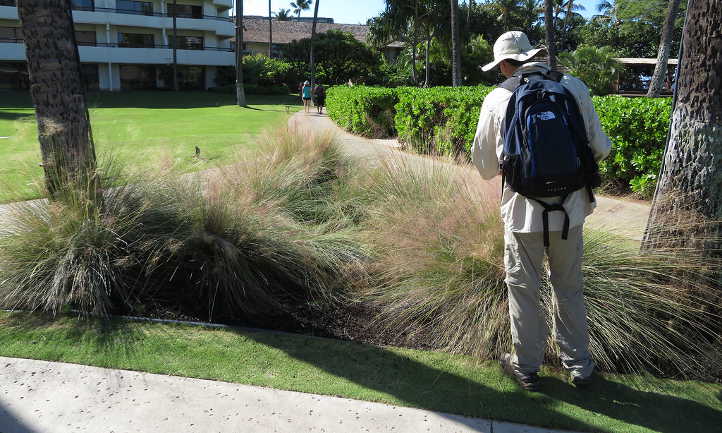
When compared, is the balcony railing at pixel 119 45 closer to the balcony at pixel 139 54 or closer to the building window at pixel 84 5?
the balcony at pixel 139 54

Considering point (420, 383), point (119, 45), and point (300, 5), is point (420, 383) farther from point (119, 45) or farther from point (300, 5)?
point (300, 5)

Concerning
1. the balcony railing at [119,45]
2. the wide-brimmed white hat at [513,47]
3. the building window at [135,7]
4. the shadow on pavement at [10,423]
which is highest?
the building window at [135,7]

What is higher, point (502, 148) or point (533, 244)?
point (502, 148)

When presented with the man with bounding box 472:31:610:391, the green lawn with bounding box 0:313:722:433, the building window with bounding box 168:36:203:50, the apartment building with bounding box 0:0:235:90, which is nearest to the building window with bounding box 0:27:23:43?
the apartment building with bounding box 0:0:235:90

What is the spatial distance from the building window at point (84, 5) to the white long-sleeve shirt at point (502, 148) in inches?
1966

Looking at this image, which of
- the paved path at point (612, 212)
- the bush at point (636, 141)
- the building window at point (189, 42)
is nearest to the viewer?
the paved path at point (612, 212)

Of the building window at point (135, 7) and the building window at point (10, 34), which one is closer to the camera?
the building window at point (10, 34)

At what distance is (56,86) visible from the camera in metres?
4.93

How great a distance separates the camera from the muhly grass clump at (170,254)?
424 cm

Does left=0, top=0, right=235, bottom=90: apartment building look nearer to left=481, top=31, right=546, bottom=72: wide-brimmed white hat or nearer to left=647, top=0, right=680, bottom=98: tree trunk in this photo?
left=647, top=0, right=680, bottom=98: tree trunk

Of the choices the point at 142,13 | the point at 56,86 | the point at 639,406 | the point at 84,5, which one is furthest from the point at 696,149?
the point at 142,13

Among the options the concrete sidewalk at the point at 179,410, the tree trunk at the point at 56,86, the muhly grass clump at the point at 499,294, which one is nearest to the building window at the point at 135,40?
the tree trunk at the point at 56,86

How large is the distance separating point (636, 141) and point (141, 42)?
5003 cm

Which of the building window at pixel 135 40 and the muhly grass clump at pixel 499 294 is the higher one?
the building window at pixel 135 40
